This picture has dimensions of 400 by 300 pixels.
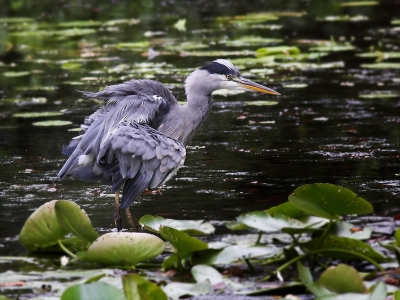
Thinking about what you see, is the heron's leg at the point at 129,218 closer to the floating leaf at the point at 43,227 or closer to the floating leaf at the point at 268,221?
the floating leaf at the point at 43,227

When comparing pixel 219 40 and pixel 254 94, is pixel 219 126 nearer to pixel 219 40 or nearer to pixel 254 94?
pixel 254 94

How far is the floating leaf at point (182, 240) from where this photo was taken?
182 inches

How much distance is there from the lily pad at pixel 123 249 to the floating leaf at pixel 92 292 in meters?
0.66

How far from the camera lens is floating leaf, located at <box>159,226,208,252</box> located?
4.63 m

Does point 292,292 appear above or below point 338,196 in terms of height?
below

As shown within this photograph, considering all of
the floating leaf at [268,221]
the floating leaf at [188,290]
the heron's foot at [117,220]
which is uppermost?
the floating leaf at [268,221]

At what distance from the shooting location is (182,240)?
183 inches

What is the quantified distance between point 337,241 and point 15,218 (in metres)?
2.43

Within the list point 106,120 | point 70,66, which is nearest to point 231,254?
point 106,120

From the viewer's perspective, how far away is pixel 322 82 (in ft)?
35.0

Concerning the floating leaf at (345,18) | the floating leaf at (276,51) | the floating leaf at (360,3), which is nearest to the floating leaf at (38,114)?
the floating leaf at (276,51)

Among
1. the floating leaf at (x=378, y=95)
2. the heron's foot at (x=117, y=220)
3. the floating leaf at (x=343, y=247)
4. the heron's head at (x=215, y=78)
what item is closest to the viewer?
the floating leaf at (x=343, y=247)

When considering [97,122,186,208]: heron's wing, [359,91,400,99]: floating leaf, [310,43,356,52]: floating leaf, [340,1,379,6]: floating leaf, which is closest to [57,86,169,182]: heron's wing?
[97,122,186,208]: heron's wing

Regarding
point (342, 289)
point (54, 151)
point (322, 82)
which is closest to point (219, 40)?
point (322, 82)
